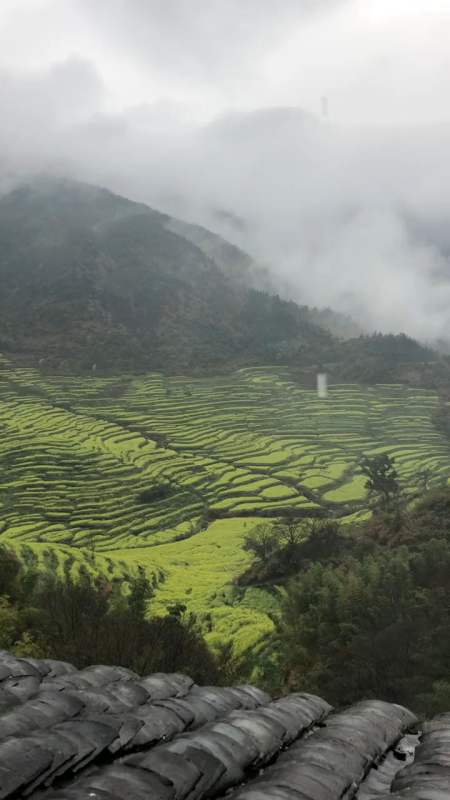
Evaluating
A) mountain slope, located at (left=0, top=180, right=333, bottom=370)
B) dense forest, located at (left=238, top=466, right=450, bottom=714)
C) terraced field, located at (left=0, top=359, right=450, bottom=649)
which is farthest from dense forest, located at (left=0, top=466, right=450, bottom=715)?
mountain slope, located at (left=0, top=180, right=333, bottom=370)

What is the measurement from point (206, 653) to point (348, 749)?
13751 millimetres

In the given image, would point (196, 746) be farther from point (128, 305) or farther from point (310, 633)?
point (128, 305)

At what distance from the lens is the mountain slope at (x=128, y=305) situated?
119250 millimetres

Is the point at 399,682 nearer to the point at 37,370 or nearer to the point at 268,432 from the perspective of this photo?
the point at 268,432

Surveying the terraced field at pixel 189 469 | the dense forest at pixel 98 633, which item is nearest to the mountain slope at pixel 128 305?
the terraced field at pixel 189 469

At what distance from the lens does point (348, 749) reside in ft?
14.6

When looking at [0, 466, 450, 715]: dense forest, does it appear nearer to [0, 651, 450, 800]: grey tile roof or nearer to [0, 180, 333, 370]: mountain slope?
[0, 651, 450, 800]: grey tile roof

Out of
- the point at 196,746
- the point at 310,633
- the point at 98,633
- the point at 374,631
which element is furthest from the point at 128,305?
the point at 196,746

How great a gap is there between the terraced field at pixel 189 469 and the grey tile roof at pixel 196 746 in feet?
51.8

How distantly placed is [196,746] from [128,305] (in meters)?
153

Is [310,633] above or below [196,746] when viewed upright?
below

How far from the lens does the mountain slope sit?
11925cm

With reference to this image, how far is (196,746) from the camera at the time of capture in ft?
12.9

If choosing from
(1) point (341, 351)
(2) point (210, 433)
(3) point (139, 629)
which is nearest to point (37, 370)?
(2) point (210, 433)
